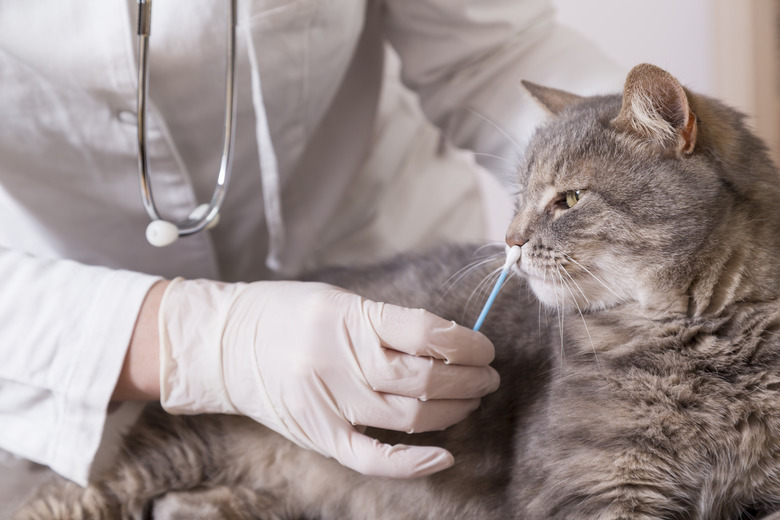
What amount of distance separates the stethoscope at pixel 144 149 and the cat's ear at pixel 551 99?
1.62 feet

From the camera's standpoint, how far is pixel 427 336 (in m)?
0.92

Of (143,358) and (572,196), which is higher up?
(572,196)

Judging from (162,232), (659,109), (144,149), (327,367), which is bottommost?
(327,367)

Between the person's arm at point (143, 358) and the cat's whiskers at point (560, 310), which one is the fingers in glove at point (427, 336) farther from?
the person's arm at point (143, 358)

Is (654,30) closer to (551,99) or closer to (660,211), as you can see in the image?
(551,99)

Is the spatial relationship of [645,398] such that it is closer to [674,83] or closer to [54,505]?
[674,83]

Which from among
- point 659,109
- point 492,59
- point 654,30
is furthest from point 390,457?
point 654,30

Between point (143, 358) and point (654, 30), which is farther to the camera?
point (654, 30)

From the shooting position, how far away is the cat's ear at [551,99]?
3.53ft

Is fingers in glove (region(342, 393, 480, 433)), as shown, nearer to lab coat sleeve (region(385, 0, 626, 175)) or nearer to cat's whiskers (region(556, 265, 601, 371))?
cat's whiskers (region(556, 265, 601, 371))

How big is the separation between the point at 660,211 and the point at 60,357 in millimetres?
889

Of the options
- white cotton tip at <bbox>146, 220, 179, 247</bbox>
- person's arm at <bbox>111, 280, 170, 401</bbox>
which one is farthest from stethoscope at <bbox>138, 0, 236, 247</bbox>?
person's arm at <bbox>111, 280, 170, 401</bbox>

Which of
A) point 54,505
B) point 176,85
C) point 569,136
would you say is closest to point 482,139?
point 569,136

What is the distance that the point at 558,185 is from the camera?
3.07 feet
